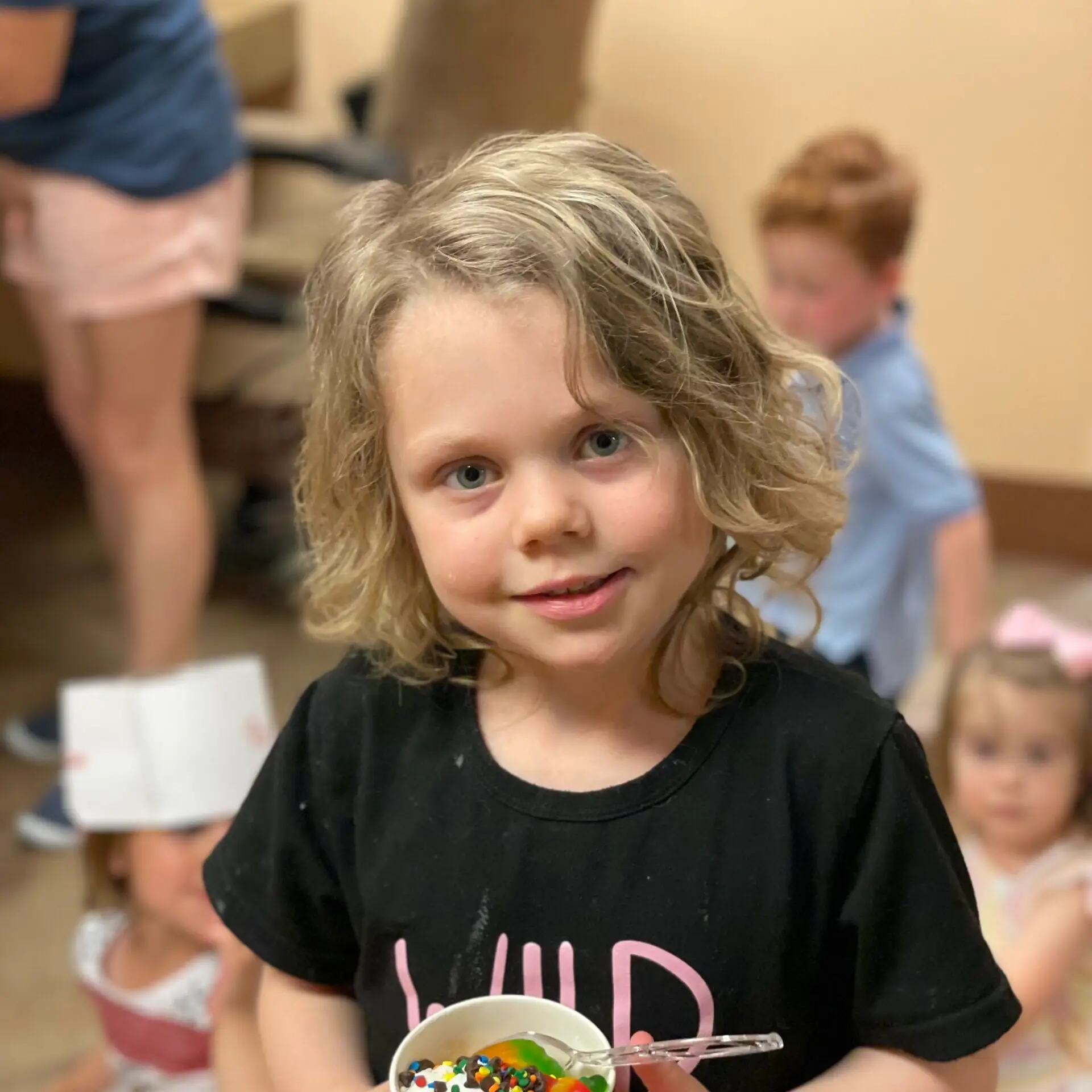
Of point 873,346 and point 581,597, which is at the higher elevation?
point 581,597

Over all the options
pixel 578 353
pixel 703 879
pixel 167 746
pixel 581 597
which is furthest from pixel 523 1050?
pixel 167 746

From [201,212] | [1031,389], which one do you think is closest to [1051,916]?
[201,212]

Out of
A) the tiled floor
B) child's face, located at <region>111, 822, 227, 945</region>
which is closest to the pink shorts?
child's face, located at <region>111, 822, 227, 945</region>

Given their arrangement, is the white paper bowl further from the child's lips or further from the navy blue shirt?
the navy blue shirt

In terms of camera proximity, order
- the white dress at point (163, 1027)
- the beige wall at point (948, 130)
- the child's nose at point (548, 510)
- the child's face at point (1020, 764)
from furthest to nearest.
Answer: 1. the beige wall at point (948, 130)
2. the child's face at point (1020, 764)
3. the white dress at point (163, 1027)
4. the child's nose at point (548, 510)

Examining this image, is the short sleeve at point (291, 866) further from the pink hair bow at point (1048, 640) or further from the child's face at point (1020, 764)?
the pink hair bow at point (1048, 640)

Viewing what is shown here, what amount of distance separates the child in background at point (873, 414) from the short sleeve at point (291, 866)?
90 cm

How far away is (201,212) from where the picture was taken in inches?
63.2

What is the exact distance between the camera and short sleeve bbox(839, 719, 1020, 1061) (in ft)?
2.20

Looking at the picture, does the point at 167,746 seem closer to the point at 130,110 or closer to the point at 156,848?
the point at 156,848

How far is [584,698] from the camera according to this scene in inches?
29.1

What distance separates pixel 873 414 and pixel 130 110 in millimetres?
902

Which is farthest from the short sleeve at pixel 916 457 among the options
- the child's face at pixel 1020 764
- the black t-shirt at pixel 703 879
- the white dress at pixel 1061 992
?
the black t-shirt at pixel 703 879

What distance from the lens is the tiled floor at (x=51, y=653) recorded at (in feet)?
5.20
